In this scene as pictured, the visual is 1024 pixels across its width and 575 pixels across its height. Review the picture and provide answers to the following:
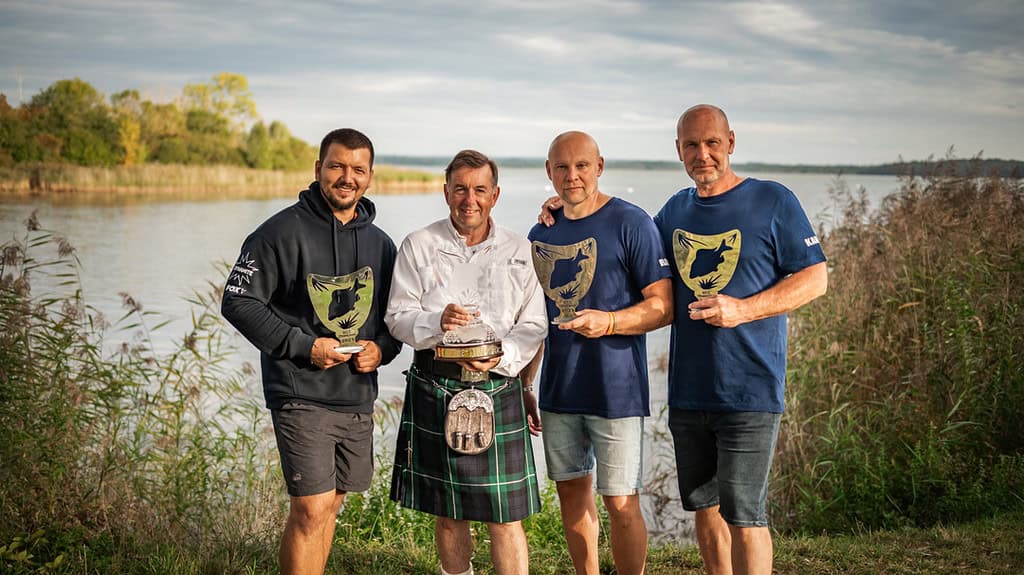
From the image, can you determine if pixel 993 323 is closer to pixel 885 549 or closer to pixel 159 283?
pixel 885 549

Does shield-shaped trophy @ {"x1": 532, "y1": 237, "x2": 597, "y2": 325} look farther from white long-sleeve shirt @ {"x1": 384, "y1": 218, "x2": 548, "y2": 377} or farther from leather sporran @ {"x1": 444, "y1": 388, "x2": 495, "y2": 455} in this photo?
leather sporran @ {"x1": 444, "y1": 388, "x2": 495, "y2": 455}

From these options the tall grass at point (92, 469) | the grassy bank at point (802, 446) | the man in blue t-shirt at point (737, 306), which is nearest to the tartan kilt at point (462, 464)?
the man in blue t-shirt at point (737, 306)

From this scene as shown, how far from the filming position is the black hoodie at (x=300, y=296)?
11.6 ft

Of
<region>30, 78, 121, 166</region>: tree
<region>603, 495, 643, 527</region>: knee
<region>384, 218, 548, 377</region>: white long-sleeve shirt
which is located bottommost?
<region>603, 495, 643, 527</region>: knee

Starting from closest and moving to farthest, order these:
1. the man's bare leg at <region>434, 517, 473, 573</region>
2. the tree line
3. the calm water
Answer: the man's bare leg at <region>434, 517, 473, 573</region>, the calm water, the tree line

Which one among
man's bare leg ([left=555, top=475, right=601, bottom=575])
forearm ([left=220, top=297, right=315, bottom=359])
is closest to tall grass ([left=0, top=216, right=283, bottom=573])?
forearm ([left=220, top=297, right=315, bottom=359])

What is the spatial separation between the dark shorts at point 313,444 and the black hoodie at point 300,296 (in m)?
0.05

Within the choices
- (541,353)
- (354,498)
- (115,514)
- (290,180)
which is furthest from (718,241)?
(290,180)

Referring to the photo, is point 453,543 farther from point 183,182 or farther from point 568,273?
point 183,182

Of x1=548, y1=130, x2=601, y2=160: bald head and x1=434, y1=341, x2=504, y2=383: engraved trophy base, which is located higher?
x1=548, y1=130, x2=601, y2=160: bald head

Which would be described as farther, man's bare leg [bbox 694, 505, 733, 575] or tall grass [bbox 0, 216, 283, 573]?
tall grass [bbox 0, 216, 283, 573]

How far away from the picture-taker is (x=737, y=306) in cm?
351

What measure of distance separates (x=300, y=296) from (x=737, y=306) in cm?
181

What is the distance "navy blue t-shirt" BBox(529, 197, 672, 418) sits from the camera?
3.74 metres
